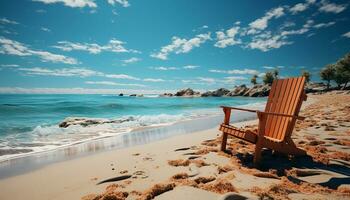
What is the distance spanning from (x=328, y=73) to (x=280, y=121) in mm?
75002

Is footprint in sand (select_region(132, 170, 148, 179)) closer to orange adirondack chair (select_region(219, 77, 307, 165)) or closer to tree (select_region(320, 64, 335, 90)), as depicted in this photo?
orange adirondack chair (select_region(219, 77, 307, 165))

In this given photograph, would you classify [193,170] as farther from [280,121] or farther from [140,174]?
[280,121]

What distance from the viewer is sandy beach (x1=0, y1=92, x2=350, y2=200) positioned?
8.68 feet

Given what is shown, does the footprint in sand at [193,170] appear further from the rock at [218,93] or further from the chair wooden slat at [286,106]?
the rock at [218,93]

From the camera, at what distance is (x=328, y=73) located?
6412 cm

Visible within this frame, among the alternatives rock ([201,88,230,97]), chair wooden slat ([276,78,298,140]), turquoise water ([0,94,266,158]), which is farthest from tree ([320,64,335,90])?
chair wooden slat ([276,78,298,140])

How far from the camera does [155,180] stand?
316 centimetres

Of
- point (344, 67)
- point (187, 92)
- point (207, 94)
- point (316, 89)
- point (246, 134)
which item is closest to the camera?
point (246, 134)

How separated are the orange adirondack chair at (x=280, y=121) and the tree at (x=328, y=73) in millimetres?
74205

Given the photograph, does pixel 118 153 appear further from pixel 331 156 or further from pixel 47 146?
pixel 331 156

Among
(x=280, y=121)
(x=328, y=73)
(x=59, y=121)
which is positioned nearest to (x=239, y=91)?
(x=328, y=73)

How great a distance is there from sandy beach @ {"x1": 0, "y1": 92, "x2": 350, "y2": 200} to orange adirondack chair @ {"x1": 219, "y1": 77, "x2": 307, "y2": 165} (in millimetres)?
305

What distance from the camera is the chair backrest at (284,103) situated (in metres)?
3.89

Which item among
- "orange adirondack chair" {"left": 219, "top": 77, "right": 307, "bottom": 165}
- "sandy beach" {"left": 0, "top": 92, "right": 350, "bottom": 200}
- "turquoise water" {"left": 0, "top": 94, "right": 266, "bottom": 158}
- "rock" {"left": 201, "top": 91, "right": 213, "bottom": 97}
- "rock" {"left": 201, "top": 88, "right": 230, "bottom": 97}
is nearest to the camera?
"sandy beach" {"left": 0, "top": 92, "right": 350, "bottom": 200}
